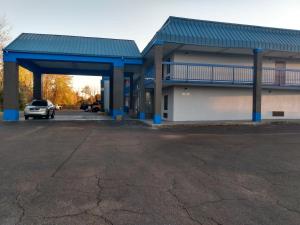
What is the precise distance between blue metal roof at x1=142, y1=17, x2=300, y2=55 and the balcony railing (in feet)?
6.06

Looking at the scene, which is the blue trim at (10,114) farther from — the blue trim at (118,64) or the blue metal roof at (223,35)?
the blue metal roof at (223,35)

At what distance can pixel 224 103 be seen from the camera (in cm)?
1939

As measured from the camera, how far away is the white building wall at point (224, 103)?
1855cm

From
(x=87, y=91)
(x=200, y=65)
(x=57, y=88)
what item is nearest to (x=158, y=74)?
(x=200, y=65)

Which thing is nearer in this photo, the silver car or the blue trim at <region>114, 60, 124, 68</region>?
the silver car

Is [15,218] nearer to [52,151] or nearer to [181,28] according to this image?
[52,151]

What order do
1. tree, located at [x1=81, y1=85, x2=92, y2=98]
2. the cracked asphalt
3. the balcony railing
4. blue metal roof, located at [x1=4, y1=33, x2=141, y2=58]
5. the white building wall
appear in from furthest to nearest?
tree, located at [x1=81, y1=85, x2=92, y2=98] < blue metal roof, located at [x1=4, y1=33, x2=141, y2=58] < the white building wall < the balcony railing < the cracked asphalt

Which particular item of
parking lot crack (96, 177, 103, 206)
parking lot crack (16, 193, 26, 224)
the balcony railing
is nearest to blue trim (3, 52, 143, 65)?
the balcony railing

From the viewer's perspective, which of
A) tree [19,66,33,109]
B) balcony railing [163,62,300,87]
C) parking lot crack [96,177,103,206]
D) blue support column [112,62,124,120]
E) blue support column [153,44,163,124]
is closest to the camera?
parking lot crack [96,177,103,206]

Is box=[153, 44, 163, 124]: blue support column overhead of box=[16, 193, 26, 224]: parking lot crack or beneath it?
overhead

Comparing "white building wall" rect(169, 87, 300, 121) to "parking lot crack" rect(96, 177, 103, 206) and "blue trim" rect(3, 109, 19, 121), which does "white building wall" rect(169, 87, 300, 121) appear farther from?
"parking lot crack" rect(96, 177, 103, 206)

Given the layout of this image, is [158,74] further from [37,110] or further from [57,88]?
[57,88]

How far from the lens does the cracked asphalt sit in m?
3.37

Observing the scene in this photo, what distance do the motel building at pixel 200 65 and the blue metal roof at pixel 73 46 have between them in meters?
0.07
